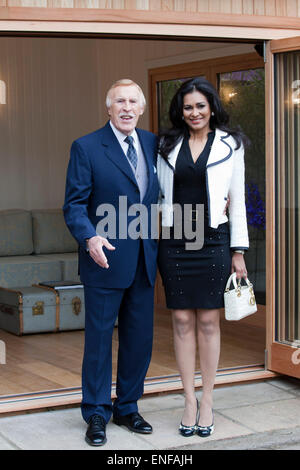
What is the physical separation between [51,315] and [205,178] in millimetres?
3270

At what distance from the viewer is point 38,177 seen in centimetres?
890

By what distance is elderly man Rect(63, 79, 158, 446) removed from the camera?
3.83 m

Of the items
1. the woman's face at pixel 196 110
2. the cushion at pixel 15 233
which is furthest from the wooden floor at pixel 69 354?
the woman's face at pixel 196 110

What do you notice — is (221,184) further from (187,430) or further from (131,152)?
(187,430)

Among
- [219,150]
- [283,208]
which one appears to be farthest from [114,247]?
[283,208]

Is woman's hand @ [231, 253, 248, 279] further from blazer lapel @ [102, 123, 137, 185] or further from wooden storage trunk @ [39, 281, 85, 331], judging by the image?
wooden storage trunk @ [39, 281, 85, 331]

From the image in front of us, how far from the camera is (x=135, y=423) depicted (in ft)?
13.4

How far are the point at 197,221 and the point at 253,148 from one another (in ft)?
10.4

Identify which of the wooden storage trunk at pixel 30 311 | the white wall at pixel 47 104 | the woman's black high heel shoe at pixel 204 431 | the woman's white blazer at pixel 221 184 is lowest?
the woman's black high heel shoe at pixel 204 431

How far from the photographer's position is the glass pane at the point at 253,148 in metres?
6.88

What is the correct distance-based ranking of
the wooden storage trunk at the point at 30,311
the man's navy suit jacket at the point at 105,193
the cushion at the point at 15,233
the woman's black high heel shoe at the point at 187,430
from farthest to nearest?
1. the cushion at the point at 15,233
2. the wooden storage trunk at the point at 30,311
3. the woman's black high heel shoe at the point at 187,430
4. the man's navy suit jacket at the point at 105,193

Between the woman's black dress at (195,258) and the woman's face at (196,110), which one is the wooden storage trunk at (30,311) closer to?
the woman's black dress at (195,258)

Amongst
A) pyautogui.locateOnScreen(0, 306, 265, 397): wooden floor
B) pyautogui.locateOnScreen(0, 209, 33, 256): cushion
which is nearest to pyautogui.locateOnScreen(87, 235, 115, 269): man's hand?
pyautogui.locateOnScreen(0, 306, 265, 397): wooden floor

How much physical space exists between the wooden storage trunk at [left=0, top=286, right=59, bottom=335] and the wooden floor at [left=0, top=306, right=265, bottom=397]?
76mm
